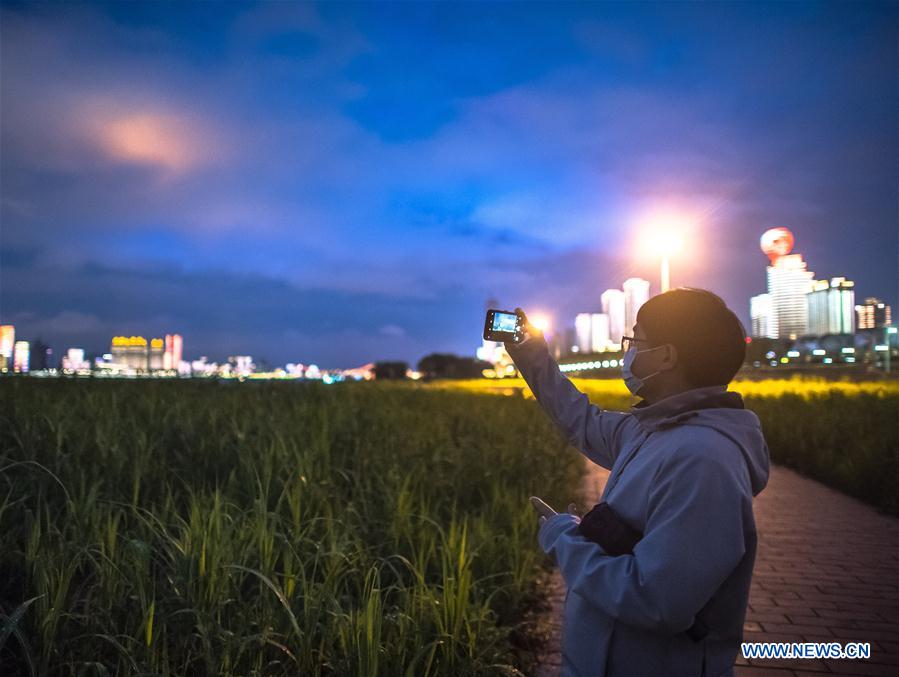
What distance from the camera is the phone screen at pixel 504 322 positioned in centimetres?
234

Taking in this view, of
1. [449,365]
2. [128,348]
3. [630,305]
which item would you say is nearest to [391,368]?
[449,365]

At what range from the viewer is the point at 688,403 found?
66.2 inches

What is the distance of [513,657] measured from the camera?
136 inches

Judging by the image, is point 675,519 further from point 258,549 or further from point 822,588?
point 822,588

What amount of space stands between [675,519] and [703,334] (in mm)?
519

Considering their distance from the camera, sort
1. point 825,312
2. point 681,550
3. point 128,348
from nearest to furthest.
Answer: point 681,550
point 128,348
point 825,312

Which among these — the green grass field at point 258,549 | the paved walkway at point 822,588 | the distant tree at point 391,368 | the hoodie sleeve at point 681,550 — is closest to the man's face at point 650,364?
the hoodie sleeve at point 681,550

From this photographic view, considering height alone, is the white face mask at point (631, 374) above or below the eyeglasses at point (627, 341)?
below

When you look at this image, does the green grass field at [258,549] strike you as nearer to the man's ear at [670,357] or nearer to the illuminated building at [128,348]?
the man's ear at [670,357]

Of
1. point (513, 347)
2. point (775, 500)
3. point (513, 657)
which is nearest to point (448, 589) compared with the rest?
point (513, 657)

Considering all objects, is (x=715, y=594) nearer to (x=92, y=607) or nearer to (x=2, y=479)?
(x=92, y=607)

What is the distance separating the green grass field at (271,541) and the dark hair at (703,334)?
1656 mm

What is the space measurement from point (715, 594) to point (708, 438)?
1.40 feet

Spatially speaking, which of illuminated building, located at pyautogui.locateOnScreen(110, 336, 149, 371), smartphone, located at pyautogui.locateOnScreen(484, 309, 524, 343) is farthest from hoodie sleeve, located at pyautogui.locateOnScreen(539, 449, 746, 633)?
illuminated building, located at pyautogui.locateOnScreen(110, 336, 149, 371)
